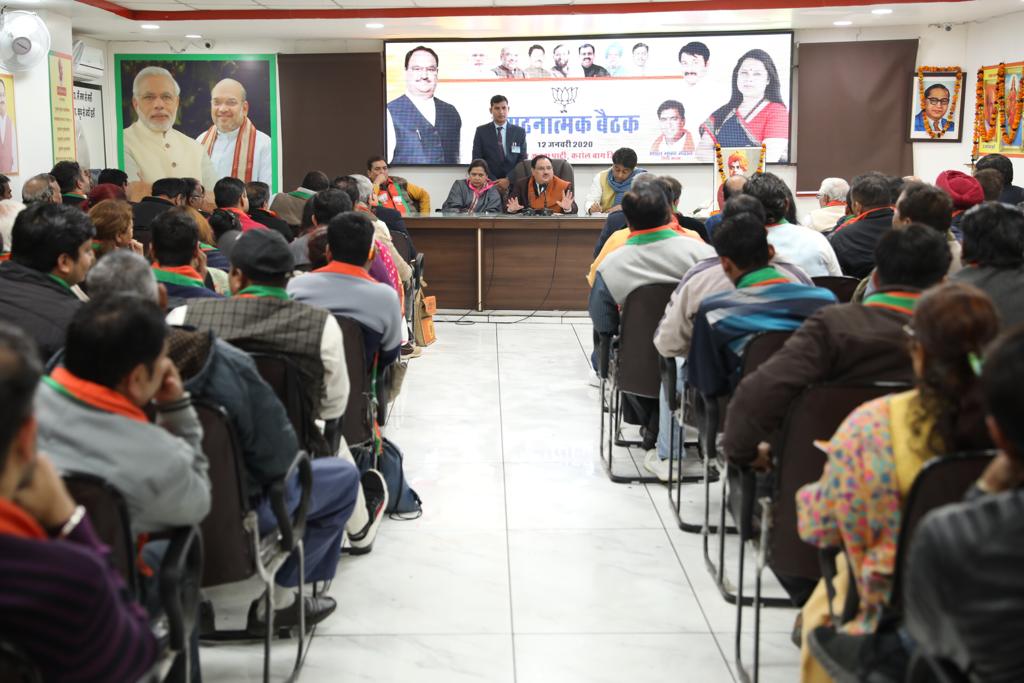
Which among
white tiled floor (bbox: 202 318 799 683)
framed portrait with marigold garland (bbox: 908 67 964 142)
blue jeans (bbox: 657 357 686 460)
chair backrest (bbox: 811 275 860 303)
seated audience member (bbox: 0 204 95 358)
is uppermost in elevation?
framed portrait with marigold garland (bbox: 908 67 964 142)

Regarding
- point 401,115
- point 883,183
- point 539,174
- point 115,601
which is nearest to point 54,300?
point 115,601

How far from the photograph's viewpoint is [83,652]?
51.7 inches

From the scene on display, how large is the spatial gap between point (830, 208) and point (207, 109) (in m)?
7.57

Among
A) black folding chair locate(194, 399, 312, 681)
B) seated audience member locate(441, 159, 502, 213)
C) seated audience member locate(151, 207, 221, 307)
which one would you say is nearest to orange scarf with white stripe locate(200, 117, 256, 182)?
seated audience member locate(441, 159, 502, 213)

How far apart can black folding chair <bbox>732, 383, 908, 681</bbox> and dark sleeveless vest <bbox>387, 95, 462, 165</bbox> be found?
844 cm

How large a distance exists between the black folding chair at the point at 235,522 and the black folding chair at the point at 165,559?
5.9 inches

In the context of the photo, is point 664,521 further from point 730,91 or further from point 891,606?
point 730,91

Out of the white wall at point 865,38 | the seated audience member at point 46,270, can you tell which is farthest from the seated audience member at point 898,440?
the white wall at point 865,38

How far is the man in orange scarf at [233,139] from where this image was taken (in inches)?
438

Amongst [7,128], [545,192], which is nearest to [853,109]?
[545,192]

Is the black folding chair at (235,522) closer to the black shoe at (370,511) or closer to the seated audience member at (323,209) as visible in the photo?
the black shoe at (370,511)

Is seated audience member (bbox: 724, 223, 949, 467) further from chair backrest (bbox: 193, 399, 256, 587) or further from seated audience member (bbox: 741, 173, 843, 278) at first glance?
seated audience member (bbox: 741, 173, 843, 278)

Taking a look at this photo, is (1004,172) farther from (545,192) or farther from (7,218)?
(7,218)

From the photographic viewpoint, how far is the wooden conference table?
8.23m
